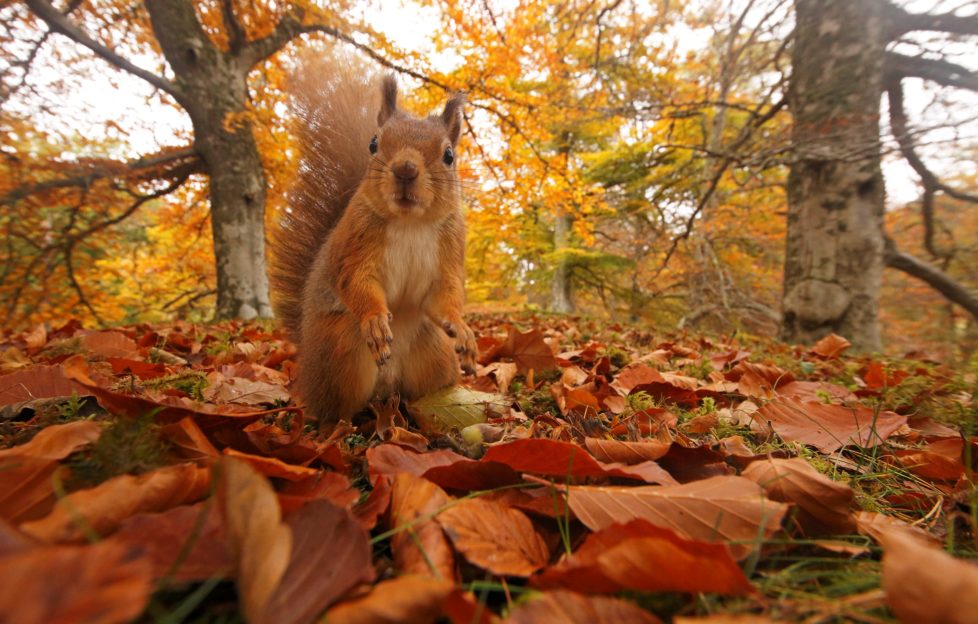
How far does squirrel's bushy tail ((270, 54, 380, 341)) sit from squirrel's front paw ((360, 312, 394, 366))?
652 mm

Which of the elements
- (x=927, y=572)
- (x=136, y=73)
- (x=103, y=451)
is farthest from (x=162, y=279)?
(x=927, y=572)

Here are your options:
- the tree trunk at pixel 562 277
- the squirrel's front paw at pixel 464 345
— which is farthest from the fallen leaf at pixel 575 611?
the tree trunk at pixel 562 277

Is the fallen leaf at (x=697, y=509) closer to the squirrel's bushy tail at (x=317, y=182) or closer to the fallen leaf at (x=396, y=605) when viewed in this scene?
the fallen leaf at (x=396, y=605)

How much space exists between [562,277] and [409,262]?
31.1ft

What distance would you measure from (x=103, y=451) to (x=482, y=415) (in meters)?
0.94

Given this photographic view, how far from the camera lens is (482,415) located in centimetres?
142

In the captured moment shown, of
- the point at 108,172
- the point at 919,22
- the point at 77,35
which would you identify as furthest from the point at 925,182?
the point at 108,172

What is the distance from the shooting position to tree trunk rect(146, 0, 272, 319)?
475cm

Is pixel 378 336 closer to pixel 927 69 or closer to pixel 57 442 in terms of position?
pixel 57 442

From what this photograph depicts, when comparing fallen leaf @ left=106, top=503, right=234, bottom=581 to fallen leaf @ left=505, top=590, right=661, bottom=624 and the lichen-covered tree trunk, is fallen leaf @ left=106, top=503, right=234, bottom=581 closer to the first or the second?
fallen leaf @ left=505, top=590, right=661, bottom=624

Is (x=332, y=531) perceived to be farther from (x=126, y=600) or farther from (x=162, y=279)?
(x=162, y=279)

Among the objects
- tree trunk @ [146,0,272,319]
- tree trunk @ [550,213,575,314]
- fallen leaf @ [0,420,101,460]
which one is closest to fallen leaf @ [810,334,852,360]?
fallen leaf @ [0,420,101,460]

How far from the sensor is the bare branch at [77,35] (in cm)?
398

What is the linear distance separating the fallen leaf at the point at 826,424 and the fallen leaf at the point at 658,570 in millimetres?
886
